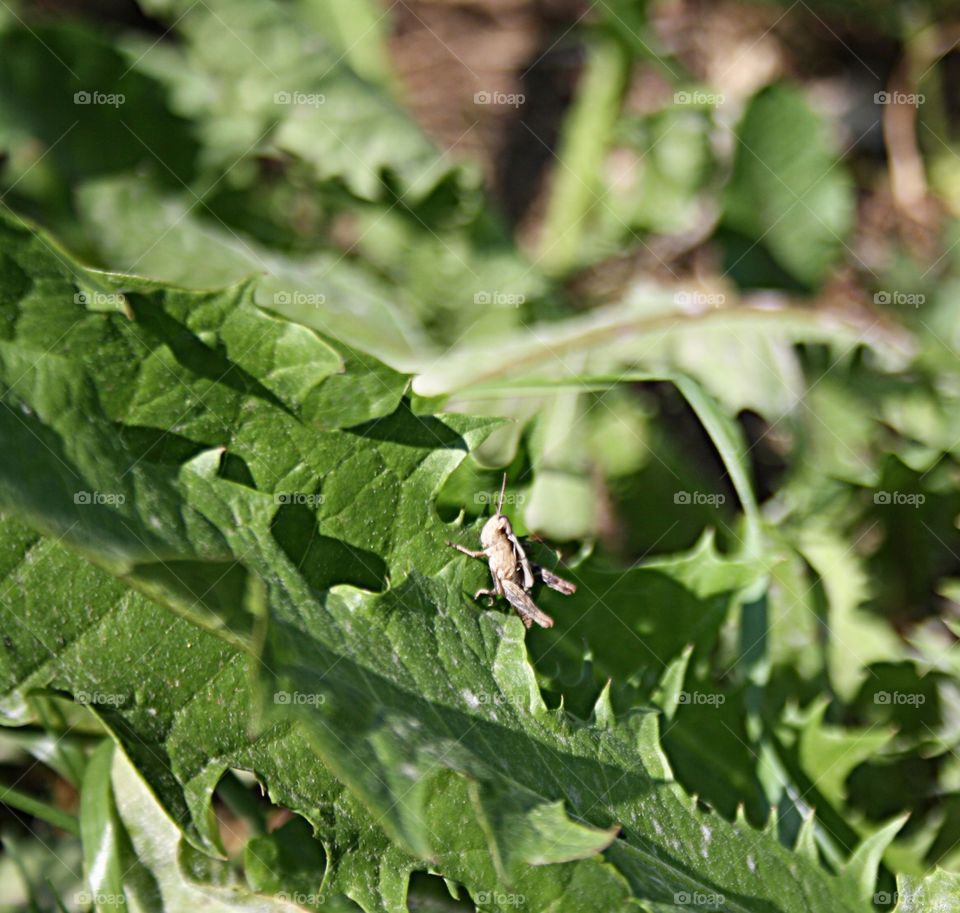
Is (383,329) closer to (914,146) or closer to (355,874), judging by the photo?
(355,874)

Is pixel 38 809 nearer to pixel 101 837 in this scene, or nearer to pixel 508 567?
pixel 101 837

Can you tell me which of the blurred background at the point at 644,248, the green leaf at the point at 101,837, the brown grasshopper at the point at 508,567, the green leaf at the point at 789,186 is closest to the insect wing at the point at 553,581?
the brown grasshopper at the point at 508,567

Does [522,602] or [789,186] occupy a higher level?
[789,186]

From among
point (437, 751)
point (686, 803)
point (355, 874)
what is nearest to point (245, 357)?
point (437, 751)

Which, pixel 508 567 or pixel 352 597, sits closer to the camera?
pixel 352 597

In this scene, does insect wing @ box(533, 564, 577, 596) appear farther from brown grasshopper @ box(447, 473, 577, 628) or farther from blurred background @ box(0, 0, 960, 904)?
Answer: blurred background @ box(0, 0, 960, 904)

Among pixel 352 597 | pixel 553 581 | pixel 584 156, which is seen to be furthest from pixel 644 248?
pixel 352 597
